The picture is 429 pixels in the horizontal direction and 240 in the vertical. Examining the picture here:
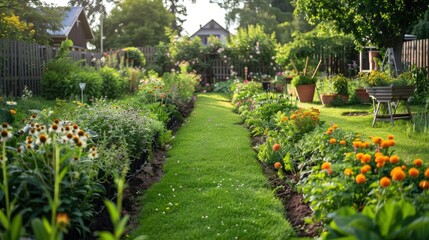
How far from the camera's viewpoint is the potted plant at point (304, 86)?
42.4 ft

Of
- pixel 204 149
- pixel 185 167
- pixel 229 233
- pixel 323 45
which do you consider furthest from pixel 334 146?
pixel 323 45

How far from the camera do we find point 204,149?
21.8 ft

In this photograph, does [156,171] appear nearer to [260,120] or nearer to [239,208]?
[239,208]

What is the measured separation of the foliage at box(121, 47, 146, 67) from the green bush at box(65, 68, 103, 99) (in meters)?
7.96

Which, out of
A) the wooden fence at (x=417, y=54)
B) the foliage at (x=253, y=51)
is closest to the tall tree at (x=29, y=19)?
the foliage at (x=253, y=51)

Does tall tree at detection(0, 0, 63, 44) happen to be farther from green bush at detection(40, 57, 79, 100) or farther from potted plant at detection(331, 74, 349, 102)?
potted plant at detection(331, 74, 349, 102)

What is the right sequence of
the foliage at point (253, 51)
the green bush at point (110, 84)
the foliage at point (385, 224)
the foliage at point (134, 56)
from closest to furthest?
the foliage at point (385, 224) → the green bush at point (110, 84) → the foliage at point (253, 51) → the foliage at point (134, 56)

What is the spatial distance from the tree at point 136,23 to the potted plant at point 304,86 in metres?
28.1

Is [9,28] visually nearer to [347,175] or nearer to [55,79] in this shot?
[55,79]

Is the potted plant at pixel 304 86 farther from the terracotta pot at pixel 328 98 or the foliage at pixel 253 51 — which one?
the foliage at pixel 253 51

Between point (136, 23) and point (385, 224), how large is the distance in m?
41.3

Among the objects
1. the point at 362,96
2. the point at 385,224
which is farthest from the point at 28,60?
the point at 385,224

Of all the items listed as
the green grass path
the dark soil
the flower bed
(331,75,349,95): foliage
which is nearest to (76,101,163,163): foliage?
the dark soil

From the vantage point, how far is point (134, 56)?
21156mm
